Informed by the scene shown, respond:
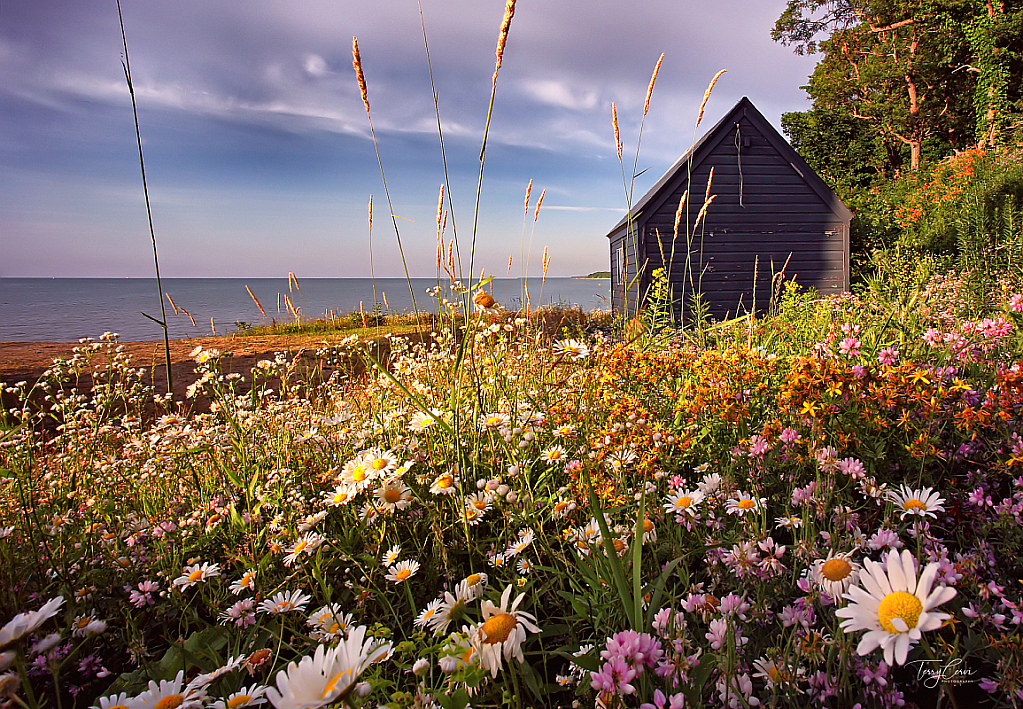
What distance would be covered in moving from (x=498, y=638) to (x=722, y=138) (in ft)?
40.0

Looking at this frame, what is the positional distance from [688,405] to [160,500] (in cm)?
206

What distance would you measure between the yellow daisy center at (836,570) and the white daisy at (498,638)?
19.4 inches

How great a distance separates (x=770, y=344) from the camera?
2.63 meters

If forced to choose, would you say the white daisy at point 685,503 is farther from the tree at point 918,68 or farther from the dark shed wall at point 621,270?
the tree at point 918,68

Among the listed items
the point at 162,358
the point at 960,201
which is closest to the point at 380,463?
the point at 162,358

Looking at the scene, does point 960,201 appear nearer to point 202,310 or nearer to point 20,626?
point 20,626

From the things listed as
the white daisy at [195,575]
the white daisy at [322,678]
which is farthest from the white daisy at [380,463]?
the white daisy at [322,678]

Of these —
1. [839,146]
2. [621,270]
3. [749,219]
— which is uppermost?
[839,146]

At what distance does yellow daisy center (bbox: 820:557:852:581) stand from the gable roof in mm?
10707

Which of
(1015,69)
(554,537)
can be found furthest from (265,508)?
(1015,69)

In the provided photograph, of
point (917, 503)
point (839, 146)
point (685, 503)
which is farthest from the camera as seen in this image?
point (839, 146)

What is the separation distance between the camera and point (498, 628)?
0.73 metres

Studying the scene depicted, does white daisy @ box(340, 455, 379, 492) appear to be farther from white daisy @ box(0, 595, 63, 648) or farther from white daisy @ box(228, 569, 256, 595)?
white daisy @ box(0, 595, 63, 648)
